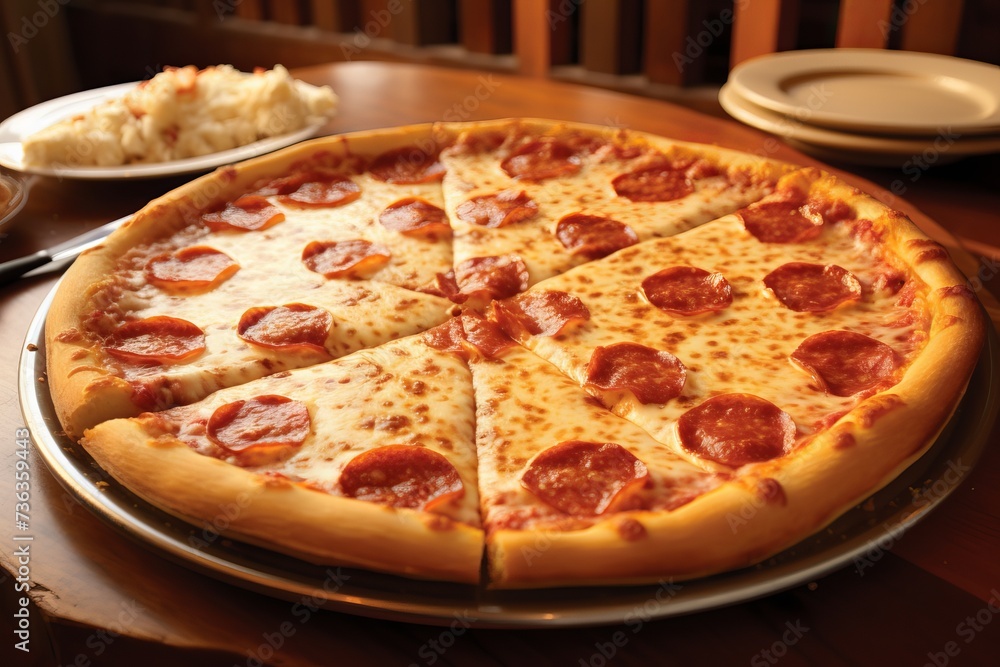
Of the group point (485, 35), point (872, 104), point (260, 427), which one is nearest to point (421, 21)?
point (485, 35)

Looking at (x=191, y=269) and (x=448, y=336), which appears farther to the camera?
(x=191, y=269)

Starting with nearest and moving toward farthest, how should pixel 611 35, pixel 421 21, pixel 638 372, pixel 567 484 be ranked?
pixel 567 484
pixel 638 372
pixel 611 35
pixel 421 21

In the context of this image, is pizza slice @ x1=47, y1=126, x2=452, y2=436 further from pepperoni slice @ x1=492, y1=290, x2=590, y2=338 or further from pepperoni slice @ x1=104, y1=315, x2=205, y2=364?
pepperoni slice @ x1=492, y1=290, x2=590, y2=338

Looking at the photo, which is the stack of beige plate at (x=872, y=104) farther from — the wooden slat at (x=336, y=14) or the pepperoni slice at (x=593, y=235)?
the wooden slat at (x=336, y=14)

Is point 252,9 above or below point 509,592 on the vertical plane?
below

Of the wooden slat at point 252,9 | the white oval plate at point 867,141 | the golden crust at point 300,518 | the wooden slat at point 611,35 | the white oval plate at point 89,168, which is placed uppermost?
the white oval plate at point 867,141

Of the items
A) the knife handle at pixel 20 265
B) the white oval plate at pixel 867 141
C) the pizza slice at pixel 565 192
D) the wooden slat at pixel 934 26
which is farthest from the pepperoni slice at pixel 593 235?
the wooden slat at pixel 934 26

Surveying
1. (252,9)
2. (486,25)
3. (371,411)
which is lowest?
(252,9)

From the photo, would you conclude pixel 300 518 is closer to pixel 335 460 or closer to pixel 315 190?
pixel 335 460
